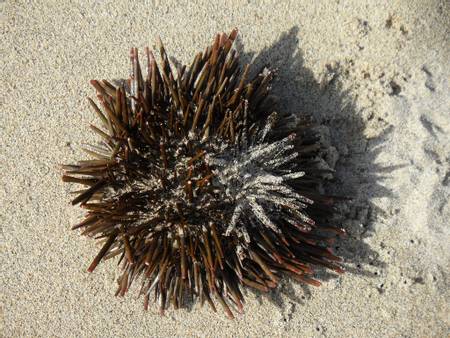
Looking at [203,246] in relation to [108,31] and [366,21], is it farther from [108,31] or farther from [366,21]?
[366,21]

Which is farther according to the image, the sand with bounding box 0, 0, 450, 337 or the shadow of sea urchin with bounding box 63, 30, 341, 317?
the sand with bounding box 0, 0, 450, 337

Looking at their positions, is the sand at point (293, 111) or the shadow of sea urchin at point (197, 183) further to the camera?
the sand at point (293, 111)

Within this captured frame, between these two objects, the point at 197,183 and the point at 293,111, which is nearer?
the point at 197,183

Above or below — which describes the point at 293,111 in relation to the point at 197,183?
above
